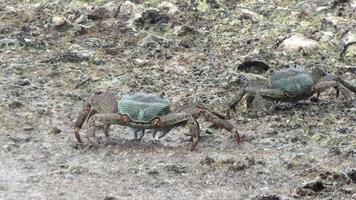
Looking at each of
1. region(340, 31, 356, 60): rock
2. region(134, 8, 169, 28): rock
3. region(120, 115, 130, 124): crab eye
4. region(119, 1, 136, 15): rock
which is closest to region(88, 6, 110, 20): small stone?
region(119, 1, 136, 15): rock

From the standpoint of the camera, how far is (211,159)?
22.4 ft

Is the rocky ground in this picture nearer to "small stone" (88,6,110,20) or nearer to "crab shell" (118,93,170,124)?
"small stone" (88,6,110,20)

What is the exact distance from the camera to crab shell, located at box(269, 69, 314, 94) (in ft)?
26.3

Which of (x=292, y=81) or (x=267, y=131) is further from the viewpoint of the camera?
(x=292, y=81)

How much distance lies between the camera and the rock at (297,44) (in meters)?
9.84

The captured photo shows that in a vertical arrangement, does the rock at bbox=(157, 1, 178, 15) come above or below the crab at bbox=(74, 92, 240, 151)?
below

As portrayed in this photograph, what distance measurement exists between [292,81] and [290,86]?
0.17 ft

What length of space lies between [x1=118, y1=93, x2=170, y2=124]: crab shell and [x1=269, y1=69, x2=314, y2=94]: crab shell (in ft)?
4.34

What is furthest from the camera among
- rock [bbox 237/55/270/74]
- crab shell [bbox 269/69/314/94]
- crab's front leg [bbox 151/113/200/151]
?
rock [bbox 237/55/270/74]

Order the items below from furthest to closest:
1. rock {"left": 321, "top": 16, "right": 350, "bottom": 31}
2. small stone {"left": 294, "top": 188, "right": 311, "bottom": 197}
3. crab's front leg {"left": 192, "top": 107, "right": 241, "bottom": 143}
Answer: rock {"left": 321, "top": 16, "right": 350, "bottom": 31} → crab's front leg {"left": 192, "top": 107, "right": 241, "bottom": 143} → small stone {"left": 294, "top": 188, "right": 311, "bottom": 197}

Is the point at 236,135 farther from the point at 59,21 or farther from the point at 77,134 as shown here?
the point at 59,21

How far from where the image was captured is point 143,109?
7.21 m

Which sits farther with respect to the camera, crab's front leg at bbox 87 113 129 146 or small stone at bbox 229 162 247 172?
crab's front leg at bbox 87 113 129 146

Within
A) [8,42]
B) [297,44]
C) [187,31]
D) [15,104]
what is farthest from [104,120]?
[8,42]
